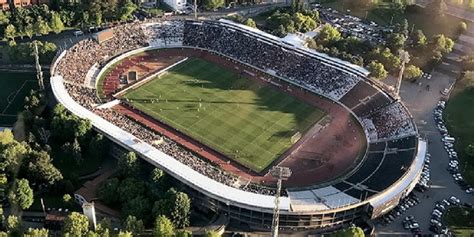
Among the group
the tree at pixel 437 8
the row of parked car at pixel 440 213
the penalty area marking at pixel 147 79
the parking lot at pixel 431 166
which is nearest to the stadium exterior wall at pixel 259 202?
the parking lot at pixel 431 166

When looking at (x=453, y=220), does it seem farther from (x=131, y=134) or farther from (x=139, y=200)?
(x=131, y=134)

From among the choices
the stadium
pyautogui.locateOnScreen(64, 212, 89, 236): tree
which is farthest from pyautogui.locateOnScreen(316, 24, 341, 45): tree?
pyautogui.locateOnScreen(64, 212, 89, 236): tree

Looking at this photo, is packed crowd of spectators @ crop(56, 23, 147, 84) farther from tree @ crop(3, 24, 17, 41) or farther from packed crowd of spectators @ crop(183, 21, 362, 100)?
tree @ crop(3, 24, 17, 41)

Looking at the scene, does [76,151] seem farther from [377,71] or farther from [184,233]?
[377,71]

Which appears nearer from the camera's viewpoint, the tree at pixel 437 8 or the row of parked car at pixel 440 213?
the row of parked car at pixel 440 213

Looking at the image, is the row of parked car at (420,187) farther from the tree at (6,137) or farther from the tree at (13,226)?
the tree at (6,137)

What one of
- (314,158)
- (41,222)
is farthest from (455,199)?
(41,222)
